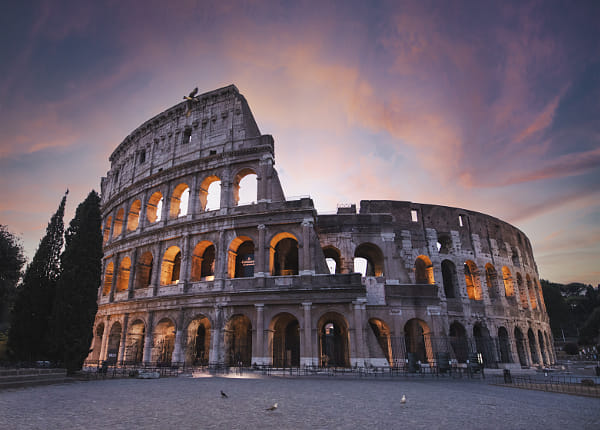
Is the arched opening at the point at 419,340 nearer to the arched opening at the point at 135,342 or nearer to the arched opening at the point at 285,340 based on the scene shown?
the arched opening at the point at 285,340

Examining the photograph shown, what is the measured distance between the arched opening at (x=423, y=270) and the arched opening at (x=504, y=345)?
6974mm

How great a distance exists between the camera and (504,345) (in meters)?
25.3

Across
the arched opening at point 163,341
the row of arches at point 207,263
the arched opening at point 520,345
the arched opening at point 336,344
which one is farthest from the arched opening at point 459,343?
the arched opening at point 163,341

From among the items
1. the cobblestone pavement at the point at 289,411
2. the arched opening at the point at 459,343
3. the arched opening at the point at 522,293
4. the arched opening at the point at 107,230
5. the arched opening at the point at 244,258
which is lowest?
the cobblestone pavement at the point at 289,411

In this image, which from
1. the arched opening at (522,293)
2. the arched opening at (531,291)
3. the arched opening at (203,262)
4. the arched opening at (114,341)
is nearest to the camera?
the arched opening at (203,262)

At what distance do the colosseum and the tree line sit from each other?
581 cm

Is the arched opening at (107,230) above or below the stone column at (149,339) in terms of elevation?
above

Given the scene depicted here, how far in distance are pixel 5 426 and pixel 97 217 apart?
1294 cm

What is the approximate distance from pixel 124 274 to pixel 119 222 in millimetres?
5068

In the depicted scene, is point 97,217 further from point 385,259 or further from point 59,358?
point 385,259

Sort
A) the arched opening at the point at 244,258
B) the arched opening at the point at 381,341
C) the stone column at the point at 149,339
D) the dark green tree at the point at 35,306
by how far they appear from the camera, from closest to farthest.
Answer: the dark green tree at the point at 35,306, the arched opening at the point at 381,341, the stone column at the point at 149,339, the arched opening at the point at 244,258

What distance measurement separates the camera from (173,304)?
20438 mm

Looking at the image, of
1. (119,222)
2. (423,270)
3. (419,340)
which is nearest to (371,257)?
(423,270)

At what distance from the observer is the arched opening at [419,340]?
20.3 metres
